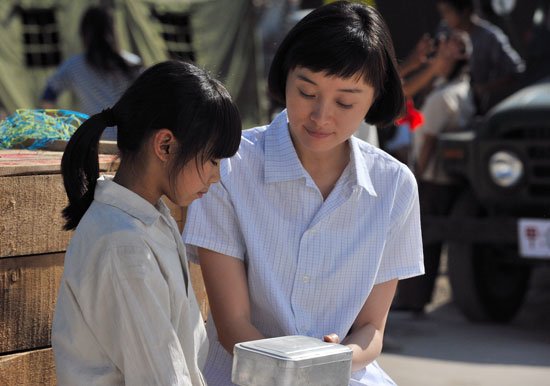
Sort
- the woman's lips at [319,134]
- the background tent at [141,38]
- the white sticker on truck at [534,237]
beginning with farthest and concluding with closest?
the background tent at [141,38], the white sticker on truck at [534,237], the woman's lips at [319,134]

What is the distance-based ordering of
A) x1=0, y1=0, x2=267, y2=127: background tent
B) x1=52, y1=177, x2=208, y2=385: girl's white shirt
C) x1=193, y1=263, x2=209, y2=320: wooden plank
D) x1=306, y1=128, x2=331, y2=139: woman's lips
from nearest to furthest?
1. x1=52, y1=177, x2=208, y2=385: girl's white shirt
2. x1=306, y1=128, x2=331, y2=139: woman's lips
3. x1=193, y1=263, x2=209, y2=320: wooden plank
4. x1=0, y1=0, x2=267, y2=127: background tent

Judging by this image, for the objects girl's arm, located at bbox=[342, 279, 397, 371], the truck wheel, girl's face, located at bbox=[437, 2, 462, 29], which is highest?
girl's face, located at bbox=[437, 2, 462, 29]

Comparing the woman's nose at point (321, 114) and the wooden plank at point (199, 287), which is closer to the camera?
the woman's nose at point (321, 114)

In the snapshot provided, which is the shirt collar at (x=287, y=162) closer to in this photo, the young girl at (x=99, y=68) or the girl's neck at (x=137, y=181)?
the girl's neck at (x=137, y=181)

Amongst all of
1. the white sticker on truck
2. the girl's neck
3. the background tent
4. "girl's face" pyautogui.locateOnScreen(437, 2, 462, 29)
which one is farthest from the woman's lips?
the background tent

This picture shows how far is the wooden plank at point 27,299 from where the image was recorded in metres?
2.21

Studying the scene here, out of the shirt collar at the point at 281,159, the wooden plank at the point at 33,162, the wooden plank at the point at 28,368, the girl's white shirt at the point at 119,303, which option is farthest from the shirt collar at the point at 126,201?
the shirt collar at the point at 281,159

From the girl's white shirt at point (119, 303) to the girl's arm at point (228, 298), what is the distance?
0.40 m

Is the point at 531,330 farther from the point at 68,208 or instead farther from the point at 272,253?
the point at 68,208

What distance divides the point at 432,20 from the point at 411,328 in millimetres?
4353

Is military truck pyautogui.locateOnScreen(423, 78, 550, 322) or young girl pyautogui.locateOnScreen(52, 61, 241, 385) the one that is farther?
military truck pyautogui.locateOnScreen(423, 78, 550, 322)

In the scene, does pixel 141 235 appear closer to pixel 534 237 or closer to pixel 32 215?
pixel 32 215

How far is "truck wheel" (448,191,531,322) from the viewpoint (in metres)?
6.52

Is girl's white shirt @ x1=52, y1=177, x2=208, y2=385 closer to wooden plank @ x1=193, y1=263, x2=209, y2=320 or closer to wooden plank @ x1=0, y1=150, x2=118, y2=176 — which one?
wooden plank @ x1=0, y1=150, x2=118, y2=176
